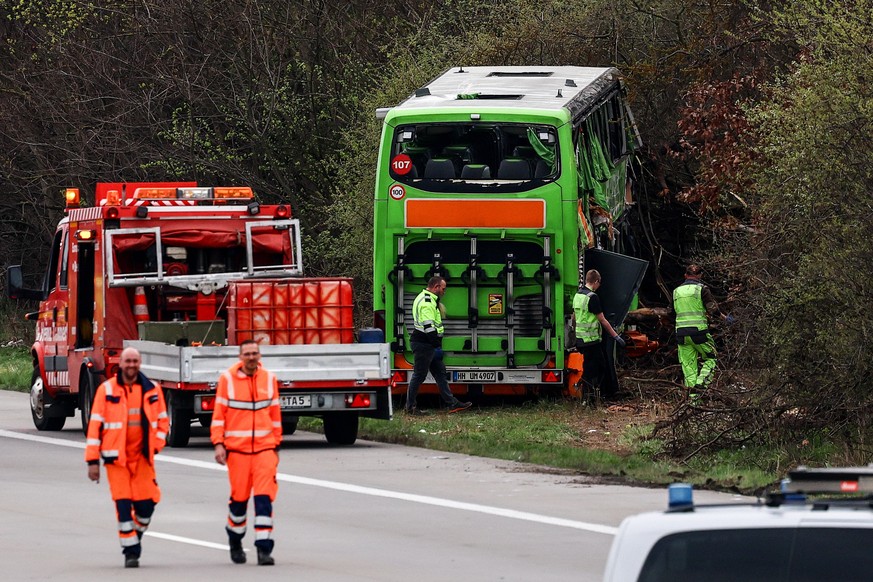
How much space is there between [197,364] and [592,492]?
204 inches

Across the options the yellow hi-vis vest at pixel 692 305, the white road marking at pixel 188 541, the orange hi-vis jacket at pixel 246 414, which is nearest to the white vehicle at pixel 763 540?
the orange hi-vis jacket at pixel 246 414

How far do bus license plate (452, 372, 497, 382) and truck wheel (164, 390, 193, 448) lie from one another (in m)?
4.27

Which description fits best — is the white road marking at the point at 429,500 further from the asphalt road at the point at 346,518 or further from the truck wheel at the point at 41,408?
the truck wheel at the point at 41,408

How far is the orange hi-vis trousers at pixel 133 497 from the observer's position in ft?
38.0

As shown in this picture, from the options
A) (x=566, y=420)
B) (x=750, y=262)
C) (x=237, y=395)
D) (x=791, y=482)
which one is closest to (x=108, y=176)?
(x=566, y=420)

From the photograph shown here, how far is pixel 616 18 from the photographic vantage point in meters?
31.1

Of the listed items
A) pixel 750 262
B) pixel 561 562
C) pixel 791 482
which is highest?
pixel 750 262

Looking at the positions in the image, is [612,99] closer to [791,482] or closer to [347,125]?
[347,125]

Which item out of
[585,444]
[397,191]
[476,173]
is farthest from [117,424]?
[476,173]

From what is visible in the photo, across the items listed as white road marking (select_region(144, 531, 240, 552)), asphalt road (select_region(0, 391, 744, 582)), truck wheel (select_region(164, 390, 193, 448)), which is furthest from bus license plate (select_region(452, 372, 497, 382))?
white road marking (select_region(144, 531, 240, 552))

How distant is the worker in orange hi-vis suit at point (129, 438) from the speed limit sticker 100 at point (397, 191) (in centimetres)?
1088

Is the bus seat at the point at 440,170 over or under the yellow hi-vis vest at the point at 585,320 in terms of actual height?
over

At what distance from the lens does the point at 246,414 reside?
1181 cm

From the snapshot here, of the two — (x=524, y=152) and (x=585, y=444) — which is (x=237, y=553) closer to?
(x=585, y=444)
